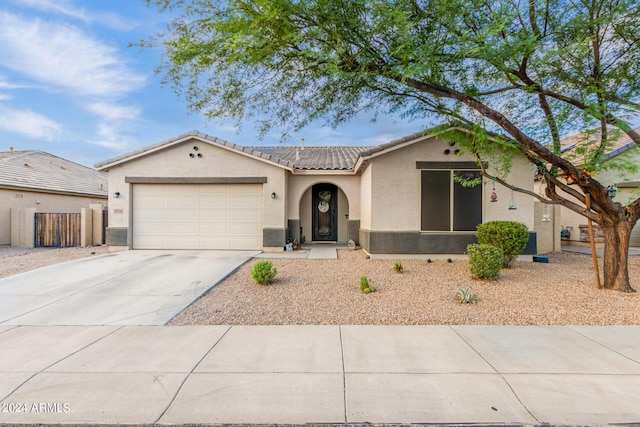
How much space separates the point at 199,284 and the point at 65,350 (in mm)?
3035

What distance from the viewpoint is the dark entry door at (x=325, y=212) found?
13344 mm

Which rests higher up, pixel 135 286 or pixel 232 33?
pixel 232 33

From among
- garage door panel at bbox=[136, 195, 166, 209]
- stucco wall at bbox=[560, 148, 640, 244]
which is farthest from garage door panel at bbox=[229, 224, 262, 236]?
stucco wall at bbox=[560, 148, 640, 244]

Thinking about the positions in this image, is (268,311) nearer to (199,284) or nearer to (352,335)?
(352,335)

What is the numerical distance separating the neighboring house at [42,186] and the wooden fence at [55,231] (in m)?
1.61

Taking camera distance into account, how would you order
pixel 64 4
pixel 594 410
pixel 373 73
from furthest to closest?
pixel 64 4 < pixel 373 73 < pixel 594 410

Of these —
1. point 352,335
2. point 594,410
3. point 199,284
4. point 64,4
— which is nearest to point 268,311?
point 352,335

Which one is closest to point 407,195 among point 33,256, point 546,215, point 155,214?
point 546,215

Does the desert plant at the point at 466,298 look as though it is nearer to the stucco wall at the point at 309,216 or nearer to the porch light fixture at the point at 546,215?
the stucco wall at the point at 309,216

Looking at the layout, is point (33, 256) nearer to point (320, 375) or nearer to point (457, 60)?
point (320, 375)

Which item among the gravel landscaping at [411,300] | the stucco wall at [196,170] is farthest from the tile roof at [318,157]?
the gravel landscaping at [411,300]

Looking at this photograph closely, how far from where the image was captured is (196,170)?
37.0 ft

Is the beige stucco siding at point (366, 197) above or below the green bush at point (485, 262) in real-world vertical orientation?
above

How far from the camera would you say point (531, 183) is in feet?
32.0
